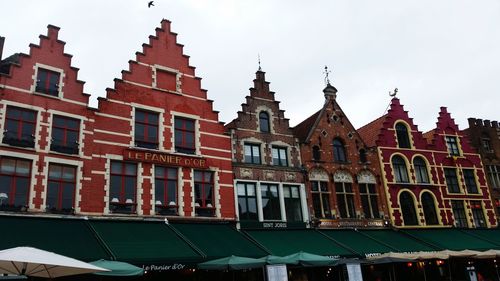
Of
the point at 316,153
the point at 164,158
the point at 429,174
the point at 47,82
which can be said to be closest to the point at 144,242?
the point at 164,158

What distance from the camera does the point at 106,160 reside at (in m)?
18.0

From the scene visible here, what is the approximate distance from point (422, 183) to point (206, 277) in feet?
52.6

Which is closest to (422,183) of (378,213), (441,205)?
(441,205)

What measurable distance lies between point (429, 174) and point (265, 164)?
1211 cm

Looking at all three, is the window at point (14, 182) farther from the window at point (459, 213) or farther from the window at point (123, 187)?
the window at point (459, 213)

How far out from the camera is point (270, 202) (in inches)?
860

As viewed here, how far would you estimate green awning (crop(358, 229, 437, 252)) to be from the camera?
22016mm

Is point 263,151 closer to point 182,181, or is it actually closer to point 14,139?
point 182,181

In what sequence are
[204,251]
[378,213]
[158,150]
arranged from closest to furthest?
[204,251] → [158,150] → [378,213]

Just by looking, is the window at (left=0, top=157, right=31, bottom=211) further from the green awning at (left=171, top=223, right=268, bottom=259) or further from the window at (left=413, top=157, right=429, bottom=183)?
the window at (left=413, top=157, right=429, bottom=183)

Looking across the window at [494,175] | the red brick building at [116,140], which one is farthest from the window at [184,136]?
the window at [494,175]

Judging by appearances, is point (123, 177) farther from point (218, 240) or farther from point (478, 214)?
point (478, 214)

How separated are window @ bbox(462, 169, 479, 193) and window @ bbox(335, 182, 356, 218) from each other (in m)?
10.1

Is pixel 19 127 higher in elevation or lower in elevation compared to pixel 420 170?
higher
